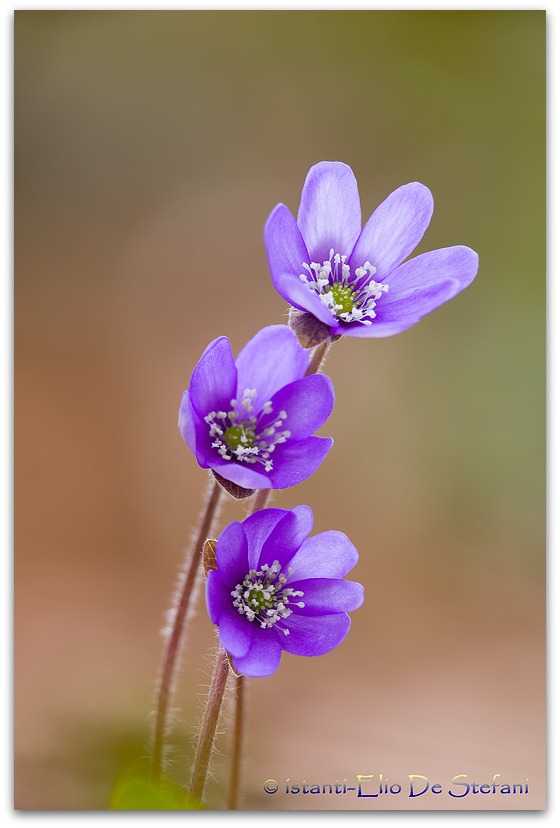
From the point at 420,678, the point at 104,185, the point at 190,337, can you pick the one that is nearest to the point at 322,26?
the point at 104,185

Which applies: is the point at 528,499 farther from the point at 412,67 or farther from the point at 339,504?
the point at 412,67

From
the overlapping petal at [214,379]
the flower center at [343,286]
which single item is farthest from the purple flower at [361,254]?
the overlapping petal at [214,379]

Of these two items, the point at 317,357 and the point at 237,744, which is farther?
the point at 237,744

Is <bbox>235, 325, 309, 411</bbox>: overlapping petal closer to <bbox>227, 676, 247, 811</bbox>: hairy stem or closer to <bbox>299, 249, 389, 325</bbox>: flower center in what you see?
<bbox>299, 249, 389, 325</bbox>: flower center

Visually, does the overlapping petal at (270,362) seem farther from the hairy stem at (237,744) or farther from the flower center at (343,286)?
the hairy stem at (237,744)

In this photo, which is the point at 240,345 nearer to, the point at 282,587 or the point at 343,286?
the point at 343,286

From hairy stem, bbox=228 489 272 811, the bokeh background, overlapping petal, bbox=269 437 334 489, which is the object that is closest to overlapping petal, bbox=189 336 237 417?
overlapping petal, bbox=269 437 334 489

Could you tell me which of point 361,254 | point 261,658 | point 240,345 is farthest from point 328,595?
point 240,345

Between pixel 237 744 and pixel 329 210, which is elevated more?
pixel 329 210
